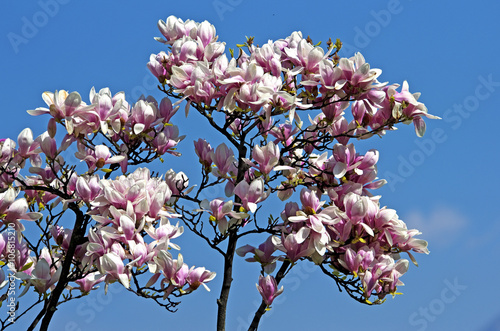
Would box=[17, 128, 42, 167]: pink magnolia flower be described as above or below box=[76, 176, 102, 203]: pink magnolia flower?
above

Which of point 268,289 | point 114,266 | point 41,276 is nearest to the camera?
point 114,266

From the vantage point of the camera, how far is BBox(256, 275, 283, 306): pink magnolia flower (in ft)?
11.3

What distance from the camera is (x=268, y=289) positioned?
11.3 ft

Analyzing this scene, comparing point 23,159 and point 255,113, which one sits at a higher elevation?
point 23,159

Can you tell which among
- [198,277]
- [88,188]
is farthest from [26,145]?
[198,277]

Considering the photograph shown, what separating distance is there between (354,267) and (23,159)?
199 centimetres

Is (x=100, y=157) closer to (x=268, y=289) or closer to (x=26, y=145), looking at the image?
(x=26, y=145)

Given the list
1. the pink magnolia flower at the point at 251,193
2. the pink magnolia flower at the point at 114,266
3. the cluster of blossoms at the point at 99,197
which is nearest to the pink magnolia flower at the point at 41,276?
the cluster of blossoms at the point at 99,197

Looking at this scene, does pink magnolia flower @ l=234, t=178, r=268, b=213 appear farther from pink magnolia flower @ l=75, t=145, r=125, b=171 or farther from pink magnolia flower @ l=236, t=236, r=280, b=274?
pink magnolia flower @ l=75, t=145, r=125, b=171

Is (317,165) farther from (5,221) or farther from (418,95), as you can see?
(5,221)

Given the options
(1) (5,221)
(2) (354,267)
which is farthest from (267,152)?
(1) (5,221)

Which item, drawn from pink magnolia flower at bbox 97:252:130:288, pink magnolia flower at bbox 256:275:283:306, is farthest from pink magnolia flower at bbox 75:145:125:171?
pink magnolia flower at bbox 256:275:283:306

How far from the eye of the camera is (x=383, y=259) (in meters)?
3.38

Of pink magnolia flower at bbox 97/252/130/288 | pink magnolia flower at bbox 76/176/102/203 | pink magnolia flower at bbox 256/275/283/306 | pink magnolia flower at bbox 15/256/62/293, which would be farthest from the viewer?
pink magnolia flower at bbox 256/275/283/306
